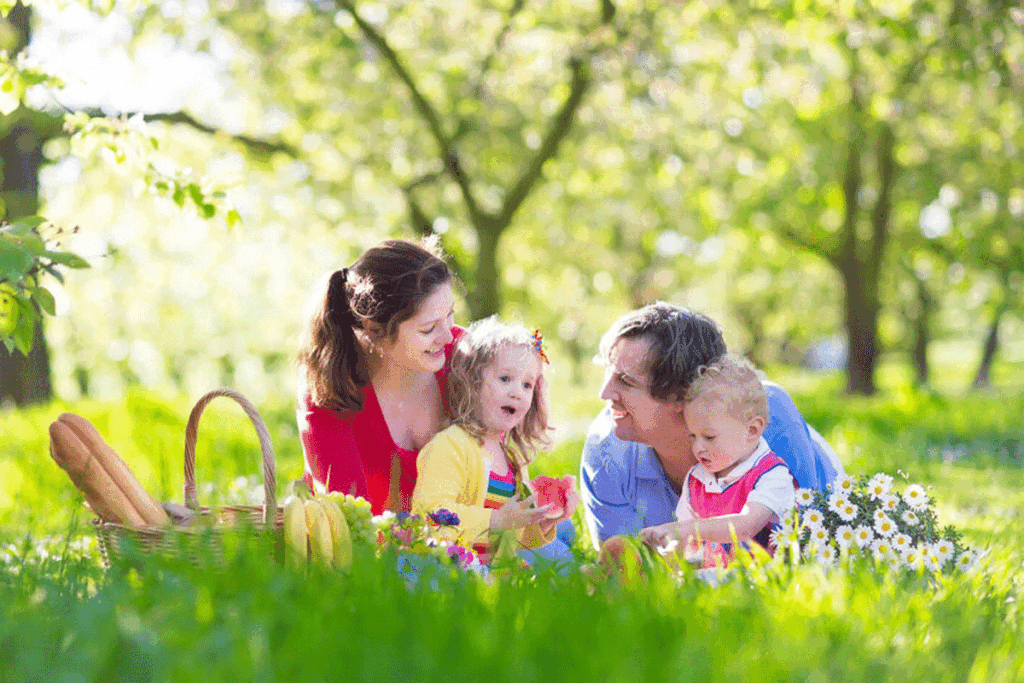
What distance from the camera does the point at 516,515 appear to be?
335 cm

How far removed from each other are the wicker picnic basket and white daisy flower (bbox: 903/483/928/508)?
1994 mm

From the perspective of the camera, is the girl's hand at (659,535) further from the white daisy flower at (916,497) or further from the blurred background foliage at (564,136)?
the blurred background foliage at (564,136)

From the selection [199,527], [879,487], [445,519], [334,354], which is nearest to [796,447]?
[879,487]

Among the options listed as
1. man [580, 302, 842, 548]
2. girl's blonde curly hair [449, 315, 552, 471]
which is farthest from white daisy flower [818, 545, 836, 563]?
girl's blonde curly hair [449, 315, 552, 471]

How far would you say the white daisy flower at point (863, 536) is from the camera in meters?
2.96

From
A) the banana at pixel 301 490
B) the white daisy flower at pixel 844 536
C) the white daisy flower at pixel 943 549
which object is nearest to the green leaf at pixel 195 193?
the banana at pixel 301 490

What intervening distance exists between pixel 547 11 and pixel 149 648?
1013 centimetres

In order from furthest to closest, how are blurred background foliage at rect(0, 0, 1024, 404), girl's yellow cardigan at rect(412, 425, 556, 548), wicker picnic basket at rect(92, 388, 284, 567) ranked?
blurred background foliage at rect(0, 0, 1024, 404) < girl's yellow cardigan at rect(412, 425, 556, 548) < wicker picnic basket at rect(92, 388, 284, 567)

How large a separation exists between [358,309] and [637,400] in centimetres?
121

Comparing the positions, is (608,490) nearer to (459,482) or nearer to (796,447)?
(459,482)

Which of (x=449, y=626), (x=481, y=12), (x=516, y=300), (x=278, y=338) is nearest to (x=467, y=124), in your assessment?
(x=481, y=12)

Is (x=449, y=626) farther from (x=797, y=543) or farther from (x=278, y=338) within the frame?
(x=278, y=338)

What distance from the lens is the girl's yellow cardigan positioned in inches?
137

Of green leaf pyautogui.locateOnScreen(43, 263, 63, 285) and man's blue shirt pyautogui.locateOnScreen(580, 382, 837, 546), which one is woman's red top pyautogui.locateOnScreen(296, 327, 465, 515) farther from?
green leaf pyautogui.locateOnScreen(43, 263, 63, 285)
